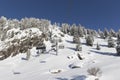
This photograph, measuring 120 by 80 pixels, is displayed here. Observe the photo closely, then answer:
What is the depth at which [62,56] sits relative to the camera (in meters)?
78.9

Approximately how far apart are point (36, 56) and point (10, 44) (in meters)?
19.9

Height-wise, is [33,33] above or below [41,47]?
above

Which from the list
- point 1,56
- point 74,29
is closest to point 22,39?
point 1,56

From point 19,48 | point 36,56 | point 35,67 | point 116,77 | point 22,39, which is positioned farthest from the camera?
point 22,39

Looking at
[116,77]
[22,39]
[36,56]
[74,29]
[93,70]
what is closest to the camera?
[116,77]

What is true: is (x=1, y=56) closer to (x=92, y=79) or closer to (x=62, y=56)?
(x=62, y=56)

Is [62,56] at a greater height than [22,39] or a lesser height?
lesser

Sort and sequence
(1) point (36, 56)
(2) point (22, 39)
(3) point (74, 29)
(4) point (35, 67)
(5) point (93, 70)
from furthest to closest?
(3) point (74, 29), (2) point (22, 39), (1) point (36, 56), (4) point (35, 67), (5) point (93, 70)

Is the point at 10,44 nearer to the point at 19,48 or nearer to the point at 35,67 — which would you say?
the point at 19,48

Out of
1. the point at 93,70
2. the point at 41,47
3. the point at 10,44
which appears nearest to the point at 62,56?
the point at 41,47

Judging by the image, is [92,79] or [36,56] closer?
[92,79]

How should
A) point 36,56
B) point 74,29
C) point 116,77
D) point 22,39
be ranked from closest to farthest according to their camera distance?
1. point 116,77
2. point 36,56
3. point 22,39
4. point 74,29

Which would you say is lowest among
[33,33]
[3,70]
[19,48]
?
[3,70]

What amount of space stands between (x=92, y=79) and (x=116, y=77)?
4.19 m
